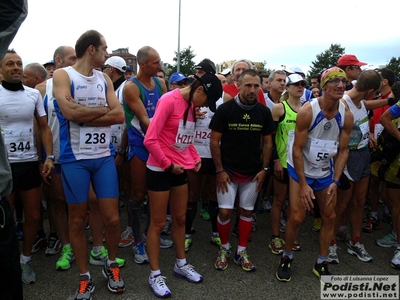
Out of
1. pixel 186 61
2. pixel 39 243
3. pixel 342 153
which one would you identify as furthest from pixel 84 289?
pixel 186 61

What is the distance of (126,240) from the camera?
14.1ft

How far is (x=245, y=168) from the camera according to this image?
3.75 meters

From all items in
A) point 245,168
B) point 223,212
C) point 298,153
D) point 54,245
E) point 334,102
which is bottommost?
point 54,245

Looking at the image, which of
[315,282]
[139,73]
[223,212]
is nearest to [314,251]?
[315,282]

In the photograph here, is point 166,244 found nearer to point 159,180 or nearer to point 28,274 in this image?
point 159,180

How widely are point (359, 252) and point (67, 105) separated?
11.8ft

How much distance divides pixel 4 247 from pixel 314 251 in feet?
11.7

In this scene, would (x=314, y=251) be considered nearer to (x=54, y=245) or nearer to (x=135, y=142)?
(x=135, y=142)

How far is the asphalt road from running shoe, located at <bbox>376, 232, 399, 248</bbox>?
0.23 ft

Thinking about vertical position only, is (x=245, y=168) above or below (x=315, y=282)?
above

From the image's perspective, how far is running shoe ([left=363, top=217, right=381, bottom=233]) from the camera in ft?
16.1

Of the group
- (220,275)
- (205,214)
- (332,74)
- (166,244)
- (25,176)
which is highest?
(332,74)

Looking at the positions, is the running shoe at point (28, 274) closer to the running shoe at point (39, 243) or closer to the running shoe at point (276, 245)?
the running shoe at point (39, 243)

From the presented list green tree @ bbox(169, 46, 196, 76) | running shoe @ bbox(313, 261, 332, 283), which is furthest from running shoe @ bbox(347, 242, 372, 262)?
green tree @ bbox(169, 46, 196, 76)
